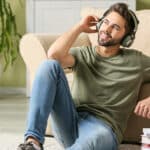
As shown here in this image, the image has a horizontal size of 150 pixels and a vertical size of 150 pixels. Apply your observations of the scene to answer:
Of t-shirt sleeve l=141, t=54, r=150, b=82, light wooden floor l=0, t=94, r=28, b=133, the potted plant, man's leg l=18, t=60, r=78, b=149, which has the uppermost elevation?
t-shirt sleeve l=141, t=54, r=150, b=82

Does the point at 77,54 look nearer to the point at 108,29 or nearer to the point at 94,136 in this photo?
the point at 108,29

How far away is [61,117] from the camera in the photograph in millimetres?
1765

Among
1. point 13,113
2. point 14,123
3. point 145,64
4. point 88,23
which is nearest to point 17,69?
point 13,113

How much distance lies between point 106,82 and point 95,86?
5 centimetres

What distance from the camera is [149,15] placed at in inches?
99.3

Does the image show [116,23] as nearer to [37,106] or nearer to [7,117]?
[37,106]

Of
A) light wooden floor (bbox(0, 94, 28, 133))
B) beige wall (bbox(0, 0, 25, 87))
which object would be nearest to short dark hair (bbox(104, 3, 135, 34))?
light wooden floor (bbox(0, 94, 28, 133))

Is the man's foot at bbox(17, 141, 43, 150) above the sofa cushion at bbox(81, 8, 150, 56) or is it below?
below

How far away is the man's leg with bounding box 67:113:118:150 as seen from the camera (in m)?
1.67

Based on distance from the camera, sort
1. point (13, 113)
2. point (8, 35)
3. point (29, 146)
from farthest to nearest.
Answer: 1. point (8, 35)
2. point (13, 113)
3. point (29, 146)

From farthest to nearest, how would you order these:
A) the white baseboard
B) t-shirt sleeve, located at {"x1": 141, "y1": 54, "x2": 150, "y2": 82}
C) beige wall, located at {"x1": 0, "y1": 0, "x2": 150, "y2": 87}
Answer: the white baseboard
beige wall, located at {"x1": 0, "y1": 0, "x2": 150, "y2": 87}
t-shirt sleeve, located at {"x1": 141, "y1": 54, "x2": 150, "y2": 82}

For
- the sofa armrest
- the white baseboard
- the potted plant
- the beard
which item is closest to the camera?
the beard

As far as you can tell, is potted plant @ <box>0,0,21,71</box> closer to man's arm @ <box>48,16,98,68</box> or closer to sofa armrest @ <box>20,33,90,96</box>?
sofa armrest @ <box>20,33,90,96</box>

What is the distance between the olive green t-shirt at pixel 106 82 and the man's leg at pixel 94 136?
0.19ft
